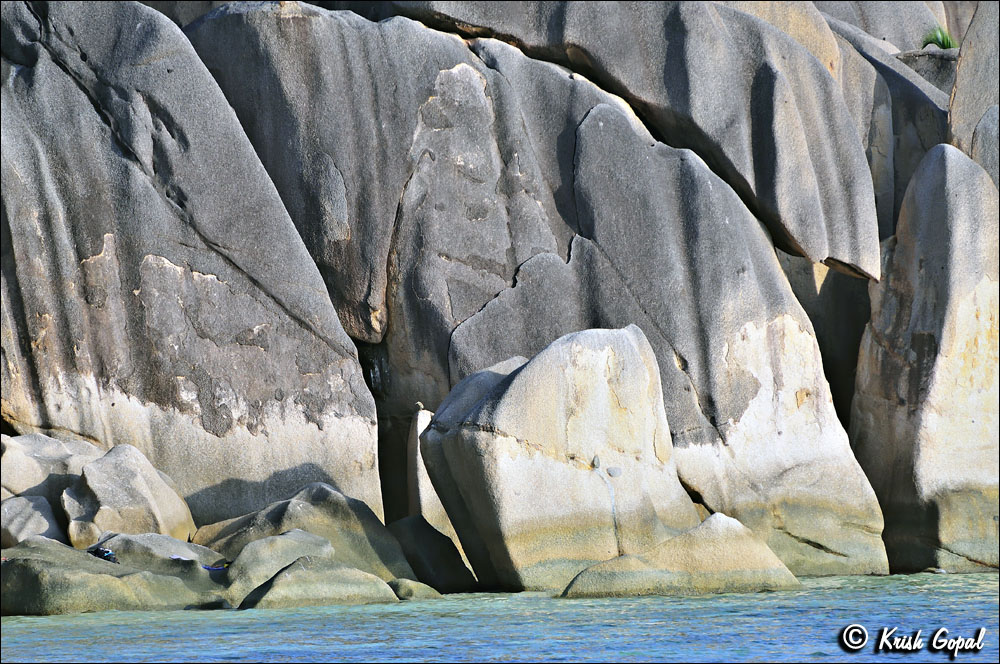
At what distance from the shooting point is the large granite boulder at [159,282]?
31.3ft

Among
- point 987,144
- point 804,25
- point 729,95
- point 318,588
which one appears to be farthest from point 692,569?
point 804,25

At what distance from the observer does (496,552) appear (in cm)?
808

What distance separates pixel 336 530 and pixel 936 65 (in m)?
8.07

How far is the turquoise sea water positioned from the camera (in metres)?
5.77

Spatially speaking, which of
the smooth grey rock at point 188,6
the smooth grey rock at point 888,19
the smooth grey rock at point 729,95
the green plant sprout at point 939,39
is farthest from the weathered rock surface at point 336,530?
the smooth grey rock at point 888,19

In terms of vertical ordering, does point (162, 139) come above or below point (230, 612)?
above

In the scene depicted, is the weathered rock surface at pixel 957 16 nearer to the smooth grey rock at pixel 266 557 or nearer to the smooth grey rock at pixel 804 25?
the smooth grey rock at pixel 804 25

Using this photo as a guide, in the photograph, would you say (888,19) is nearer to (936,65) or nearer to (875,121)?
(936,65)

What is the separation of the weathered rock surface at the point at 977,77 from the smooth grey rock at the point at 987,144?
11cm

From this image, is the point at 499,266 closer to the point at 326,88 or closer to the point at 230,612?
the point at 326,88

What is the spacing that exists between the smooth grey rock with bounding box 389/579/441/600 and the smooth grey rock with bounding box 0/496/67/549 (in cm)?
209

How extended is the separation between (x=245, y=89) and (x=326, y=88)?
66cm

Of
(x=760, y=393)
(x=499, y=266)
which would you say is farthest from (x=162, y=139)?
(x=760, y=393)

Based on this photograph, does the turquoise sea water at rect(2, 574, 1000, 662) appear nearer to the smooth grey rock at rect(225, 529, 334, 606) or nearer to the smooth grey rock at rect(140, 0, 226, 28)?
the smooth grey rock at rect(225, 529, 334, 606)
